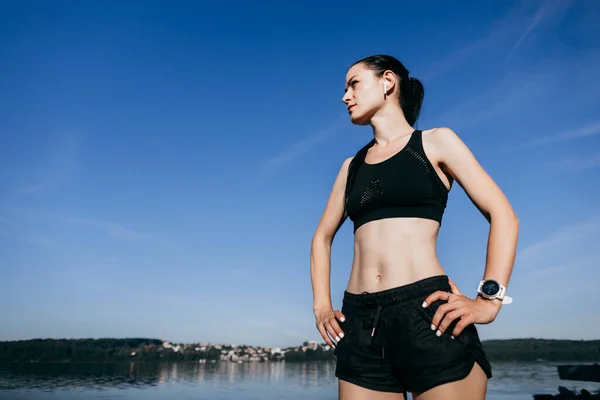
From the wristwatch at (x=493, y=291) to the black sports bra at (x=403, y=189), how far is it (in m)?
0.43

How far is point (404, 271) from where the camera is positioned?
2.24 meters

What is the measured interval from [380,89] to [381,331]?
4.76 feet

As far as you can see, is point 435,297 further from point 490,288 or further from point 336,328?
point 336,328

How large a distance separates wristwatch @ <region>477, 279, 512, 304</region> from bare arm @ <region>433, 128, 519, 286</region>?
3 cm

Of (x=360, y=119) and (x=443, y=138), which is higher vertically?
(x=360, y=119)

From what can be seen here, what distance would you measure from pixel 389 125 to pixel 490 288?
1175mm

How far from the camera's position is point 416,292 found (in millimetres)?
2127

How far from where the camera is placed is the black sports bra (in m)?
2.35

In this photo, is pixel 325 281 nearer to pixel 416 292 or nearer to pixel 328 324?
pixel 328 324

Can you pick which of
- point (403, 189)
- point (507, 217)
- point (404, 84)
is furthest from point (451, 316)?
point (404, 84)

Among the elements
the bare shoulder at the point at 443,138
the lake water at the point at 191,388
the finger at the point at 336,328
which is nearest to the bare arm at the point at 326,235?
the finger at the point at 336,328

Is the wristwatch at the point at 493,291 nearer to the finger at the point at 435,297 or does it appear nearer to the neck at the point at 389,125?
the finger at the point at 435,297

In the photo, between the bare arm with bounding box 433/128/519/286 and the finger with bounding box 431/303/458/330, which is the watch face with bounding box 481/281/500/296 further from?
the finger with bounding box 431/303/458/330

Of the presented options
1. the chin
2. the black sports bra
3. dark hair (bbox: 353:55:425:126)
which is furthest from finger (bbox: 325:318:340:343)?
dark hair (bbox: 353:55:425:126)
